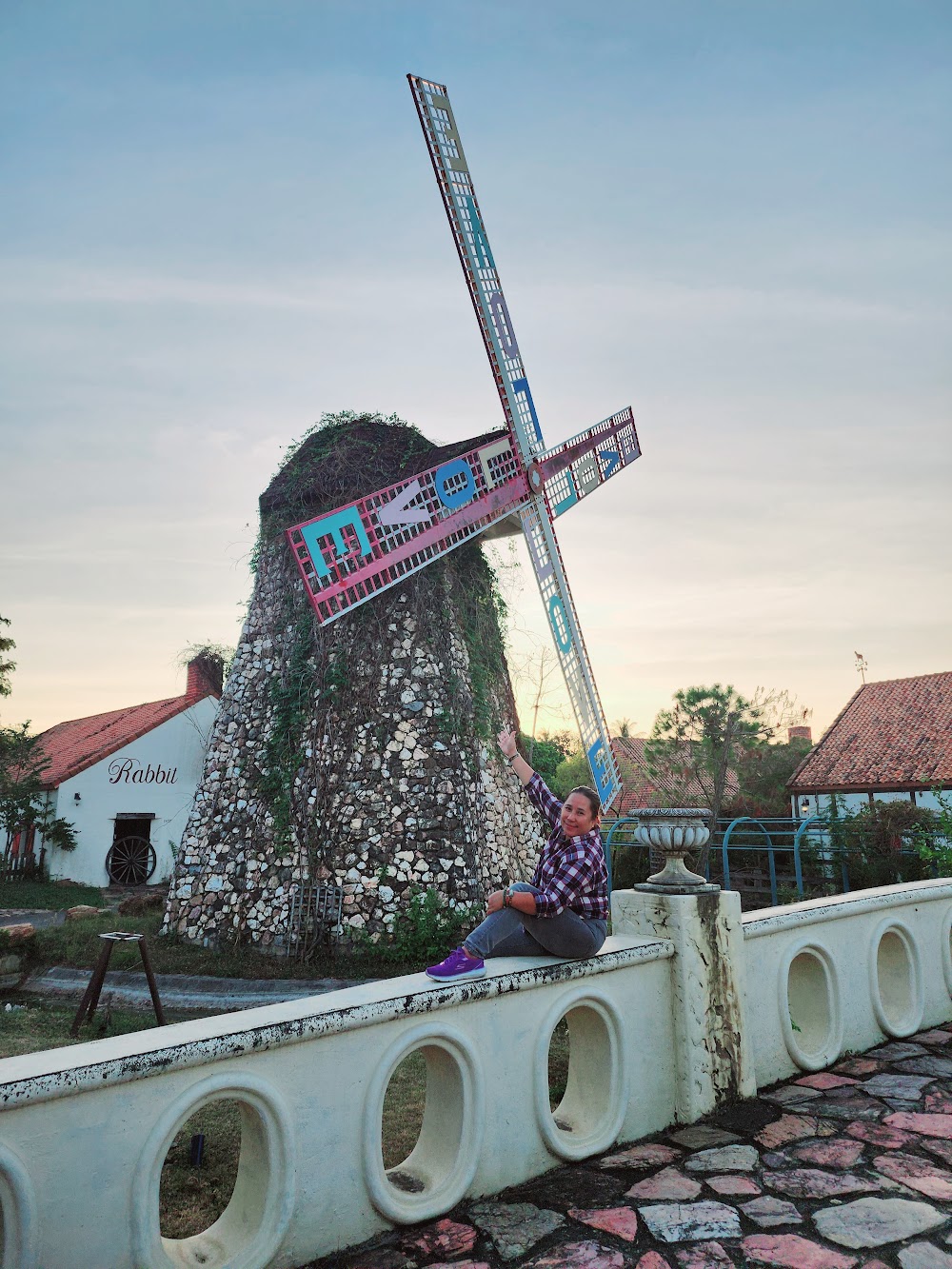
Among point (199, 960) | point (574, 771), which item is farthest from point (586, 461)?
point (574, 771)

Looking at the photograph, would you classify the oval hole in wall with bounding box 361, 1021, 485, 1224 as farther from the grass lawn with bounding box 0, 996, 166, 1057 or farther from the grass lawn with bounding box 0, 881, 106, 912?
the grass lawn with bounding box 0, 881, 106, 912

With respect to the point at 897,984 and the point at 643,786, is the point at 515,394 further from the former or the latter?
the point at 643,786

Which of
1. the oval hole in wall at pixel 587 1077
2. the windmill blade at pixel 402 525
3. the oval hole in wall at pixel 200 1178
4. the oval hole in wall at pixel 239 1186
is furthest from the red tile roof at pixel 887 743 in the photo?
the oval hole in wall at pixel 239 1186

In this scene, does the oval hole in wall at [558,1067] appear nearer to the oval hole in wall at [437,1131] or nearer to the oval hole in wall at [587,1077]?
the oval hole in wall at [587,1077]

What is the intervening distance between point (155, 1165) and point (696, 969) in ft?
7.87

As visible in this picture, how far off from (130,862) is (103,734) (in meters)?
4.00

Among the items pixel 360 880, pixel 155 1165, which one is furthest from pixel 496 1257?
pixel 360 880

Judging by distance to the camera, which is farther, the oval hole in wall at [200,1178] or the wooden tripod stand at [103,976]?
the wooden tripod stand at [103,976]

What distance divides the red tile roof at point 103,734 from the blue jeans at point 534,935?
17.9 m

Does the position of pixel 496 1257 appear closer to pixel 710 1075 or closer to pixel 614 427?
pixel 710 1075

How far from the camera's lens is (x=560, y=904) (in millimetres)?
3439

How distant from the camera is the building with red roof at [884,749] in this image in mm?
19125

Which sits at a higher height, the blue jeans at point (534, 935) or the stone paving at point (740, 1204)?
the blue jeans at point (534, 935)

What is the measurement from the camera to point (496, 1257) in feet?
8.59
